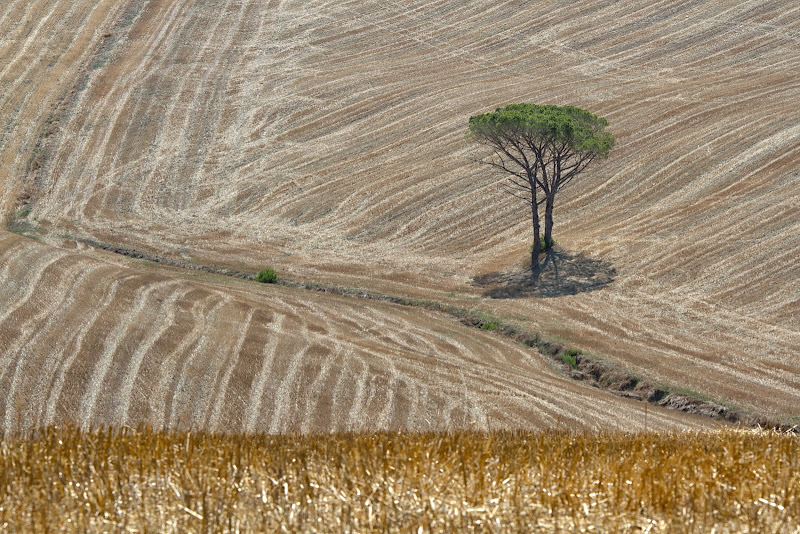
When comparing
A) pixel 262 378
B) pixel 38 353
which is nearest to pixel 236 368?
pixel 262 378

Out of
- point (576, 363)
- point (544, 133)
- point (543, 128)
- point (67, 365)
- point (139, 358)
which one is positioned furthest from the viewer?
point (544, 133)

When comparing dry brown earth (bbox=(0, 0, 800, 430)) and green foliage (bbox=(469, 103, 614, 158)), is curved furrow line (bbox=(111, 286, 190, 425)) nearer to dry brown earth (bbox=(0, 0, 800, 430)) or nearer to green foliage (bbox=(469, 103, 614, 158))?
dry brown earth (bbox=(0, 0, 800, 430))

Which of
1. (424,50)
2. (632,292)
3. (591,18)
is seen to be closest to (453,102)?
(424,50)

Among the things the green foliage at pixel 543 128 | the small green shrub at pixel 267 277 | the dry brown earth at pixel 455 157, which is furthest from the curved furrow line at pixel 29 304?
the green foliage at pixel 543 128

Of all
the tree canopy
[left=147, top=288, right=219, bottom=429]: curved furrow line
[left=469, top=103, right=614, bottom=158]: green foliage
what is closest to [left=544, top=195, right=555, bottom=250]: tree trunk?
the tree canopy

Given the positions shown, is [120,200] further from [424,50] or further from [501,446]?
[501,446]

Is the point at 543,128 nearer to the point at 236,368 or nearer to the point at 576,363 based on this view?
the point at 576,363

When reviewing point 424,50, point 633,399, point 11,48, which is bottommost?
point 633,399
